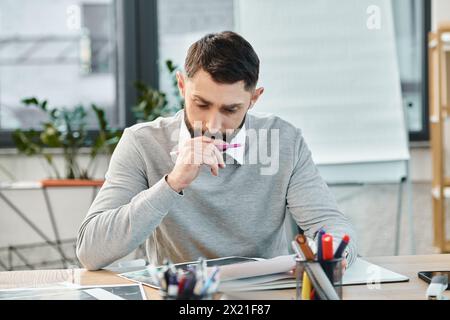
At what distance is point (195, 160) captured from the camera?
4.19 feet

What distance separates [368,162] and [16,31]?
1.87 meters

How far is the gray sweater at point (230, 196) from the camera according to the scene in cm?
146

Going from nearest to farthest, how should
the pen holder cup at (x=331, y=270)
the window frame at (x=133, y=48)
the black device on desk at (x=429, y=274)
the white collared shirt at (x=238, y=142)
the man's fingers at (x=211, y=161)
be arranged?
the pen holder cup at (x=331, y=270) < the black device on desk at (x=429, y=274) < the man's fingers at (x=211, y=161) < the white collared shirt at (x=238, y=142) < the window frame at (x=133, y=48)

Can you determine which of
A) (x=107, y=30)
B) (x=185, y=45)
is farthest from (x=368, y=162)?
(x=107, y=30)

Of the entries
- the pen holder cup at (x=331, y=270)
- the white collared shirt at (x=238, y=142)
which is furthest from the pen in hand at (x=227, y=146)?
the pen holder cup at (x=331, y=270)

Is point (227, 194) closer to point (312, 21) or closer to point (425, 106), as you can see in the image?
point (312, 21)

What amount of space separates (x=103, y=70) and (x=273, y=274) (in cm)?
272

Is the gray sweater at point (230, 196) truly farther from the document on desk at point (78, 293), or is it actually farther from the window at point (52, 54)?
the window at point (52, 54)

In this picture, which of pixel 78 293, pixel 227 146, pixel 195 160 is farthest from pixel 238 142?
pixel 78 293

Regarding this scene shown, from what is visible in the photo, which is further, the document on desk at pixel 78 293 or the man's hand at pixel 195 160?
the man's hand at pixel 195 160

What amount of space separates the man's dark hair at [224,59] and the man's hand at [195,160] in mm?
146

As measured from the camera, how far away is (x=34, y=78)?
3625mm
